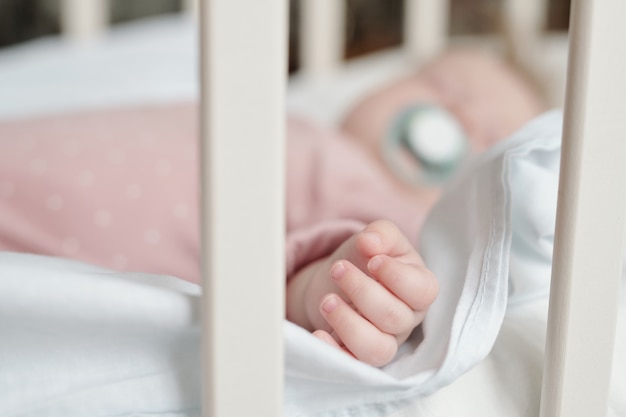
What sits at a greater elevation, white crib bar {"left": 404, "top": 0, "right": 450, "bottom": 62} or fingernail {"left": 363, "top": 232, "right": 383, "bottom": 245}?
fingernail {"left": 363, "top": 232, "right": 383, "bottom": 245}

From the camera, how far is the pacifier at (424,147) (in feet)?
3.31

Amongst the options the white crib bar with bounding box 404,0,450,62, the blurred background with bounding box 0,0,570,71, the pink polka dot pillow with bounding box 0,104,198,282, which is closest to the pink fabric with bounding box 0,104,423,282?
the pink polka dot pillow with bounding box 0,104,198,282

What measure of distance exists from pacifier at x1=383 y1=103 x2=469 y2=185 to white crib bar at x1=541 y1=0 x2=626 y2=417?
64 cm

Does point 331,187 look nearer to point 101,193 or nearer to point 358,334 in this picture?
point 101,193

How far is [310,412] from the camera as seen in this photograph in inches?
15.9

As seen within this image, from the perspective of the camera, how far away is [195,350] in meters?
0.39

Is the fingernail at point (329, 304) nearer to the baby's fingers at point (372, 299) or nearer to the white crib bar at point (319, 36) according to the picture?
the baby's fingers at point (372, 299)

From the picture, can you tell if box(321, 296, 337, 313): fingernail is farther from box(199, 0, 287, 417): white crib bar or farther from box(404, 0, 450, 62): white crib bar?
box(404, 0, 450, 62): white crib bar

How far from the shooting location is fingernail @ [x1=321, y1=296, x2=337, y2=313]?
1.30 feet

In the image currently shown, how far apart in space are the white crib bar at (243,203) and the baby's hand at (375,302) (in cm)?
6

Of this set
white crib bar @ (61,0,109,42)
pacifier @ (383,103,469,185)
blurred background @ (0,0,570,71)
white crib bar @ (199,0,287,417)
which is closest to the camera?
white crib bar @ (199,0,287,417)

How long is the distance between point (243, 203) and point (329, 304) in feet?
0.30

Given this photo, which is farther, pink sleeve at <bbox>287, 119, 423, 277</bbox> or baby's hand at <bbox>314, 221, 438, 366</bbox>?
pink sleeve at <bbox>287, 119, 423, 277</bbox>

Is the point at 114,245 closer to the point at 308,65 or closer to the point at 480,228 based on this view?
the point at 480,228
